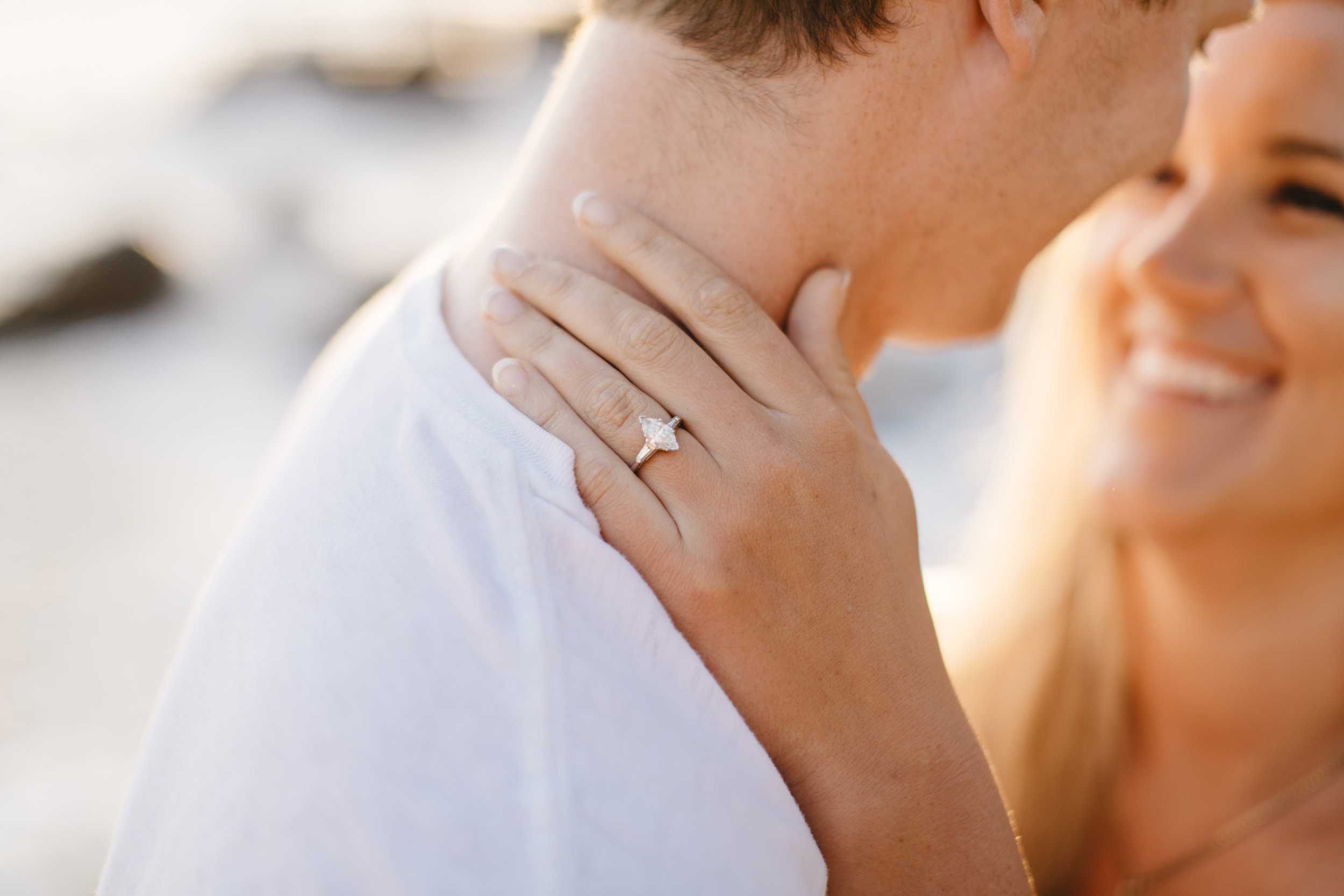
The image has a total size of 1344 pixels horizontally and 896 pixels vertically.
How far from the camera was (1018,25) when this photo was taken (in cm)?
117

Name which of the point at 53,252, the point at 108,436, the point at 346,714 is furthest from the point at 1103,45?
the point at 53,252

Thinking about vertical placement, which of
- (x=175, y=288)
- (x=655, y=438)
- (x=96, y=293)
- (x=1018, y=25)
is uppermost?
(x=96, y=293)

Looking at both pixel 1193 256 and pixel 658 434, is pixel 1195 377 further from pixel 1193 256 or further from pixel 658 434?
pixel 658 434

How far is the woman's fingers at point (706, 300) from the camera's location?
1.12 metres

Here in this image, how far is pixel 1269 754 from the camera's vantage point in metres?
2.18

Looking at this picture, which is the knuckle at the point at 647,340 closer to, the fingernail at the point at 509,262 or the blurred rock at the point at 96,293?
the fingernail at the point at 509,262

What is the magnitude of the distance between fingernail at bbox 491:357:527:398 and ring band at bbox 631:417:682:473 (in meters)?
0.15

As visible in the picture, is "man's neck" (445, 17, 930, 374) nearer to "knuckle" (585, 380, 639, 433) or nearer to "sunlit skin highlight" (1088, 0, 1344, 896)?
"knuckle" (585, 380, 639, 433)

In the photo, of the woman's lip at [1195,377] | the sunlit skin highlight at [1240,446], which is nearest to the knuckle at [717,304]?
the sunlit skin highlight at [1240,446]

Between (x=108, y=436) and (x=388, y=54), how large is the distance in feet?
54.1

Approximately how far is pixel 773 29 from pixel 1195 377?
64.4 inches

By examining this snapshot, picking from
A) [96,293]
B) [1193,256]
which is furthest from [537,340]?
[96,293]

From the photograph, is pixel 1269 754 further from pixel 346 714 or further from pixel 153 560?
pixel 153 560

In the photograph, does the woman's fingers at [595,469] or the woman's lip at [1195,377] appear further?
the woman's lip at [1195,377]
